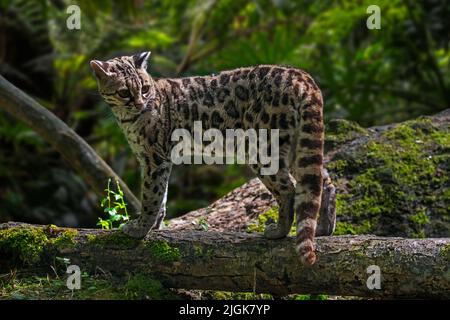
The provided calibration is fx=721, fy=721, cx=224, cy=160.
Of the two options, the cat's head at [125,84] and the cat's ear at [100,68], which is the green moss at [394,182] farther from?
the cat's ear at [100,68]

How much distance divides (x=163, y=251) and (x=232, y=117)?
1.31 meters

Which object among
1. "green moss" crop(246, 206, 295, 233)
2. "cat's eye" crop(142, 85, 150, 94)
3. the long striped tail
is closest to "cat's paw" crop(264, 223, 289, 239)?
the long striped tail

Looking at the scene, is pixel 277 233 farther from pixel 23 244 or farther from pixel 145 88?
pixel 23 244

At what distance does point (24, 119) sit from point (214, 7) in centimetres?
762

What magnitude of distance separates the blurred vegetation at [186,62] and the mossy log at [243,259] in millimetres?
8084

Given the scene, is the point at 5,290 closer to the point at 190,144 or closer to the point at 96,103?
the point at 190,144

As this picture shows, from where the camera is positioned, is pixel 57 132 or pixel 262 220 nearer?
pixel 262 220

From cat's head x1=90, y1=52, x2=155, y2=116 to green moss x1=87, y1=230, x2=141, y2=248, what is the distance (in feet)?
3.49

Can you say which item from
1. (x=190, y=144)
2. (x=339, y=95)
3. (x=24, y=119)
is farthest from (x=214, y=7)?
(x=190, y=144)

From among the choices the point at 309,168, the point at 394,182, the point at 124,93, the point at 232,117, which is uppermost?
the point at 124,93

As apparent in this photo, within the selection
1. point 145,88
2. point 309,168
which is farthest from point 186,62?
point 309,168

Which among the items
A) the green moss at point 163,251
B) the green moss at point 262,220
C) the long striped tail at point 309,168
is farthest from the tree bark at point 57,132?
the long striped tail at point 309,168

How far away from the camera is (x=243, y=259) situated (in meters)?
5.79

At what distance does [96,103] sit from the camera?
16.9 meters
